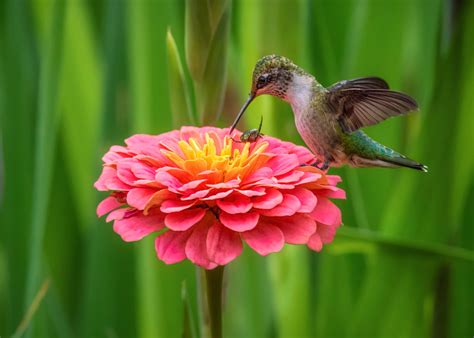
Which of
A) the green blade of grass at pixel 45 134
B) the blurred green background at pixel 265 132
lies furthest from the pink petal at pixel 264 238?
the green blade of grass at pixel 45 134

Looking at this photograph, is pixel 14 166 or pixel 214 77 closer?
pixel 214 77

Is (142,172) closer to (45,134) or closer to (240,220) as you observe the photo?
(240,220)

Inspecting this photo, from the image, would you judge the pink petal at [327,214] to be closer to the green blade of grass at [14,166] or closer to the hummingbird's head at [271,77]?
the hummingbird's head at [271,77]

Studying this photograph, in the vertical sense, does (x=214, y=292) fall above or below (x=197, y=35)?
below

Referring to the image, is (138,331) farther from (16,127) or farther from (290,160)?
(290,160)

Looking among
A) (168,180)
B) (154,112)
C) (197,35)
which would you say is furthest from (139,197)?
(154,112)

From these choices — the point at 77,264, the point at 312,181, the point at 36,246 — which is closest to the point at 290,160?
the point at 312,181
